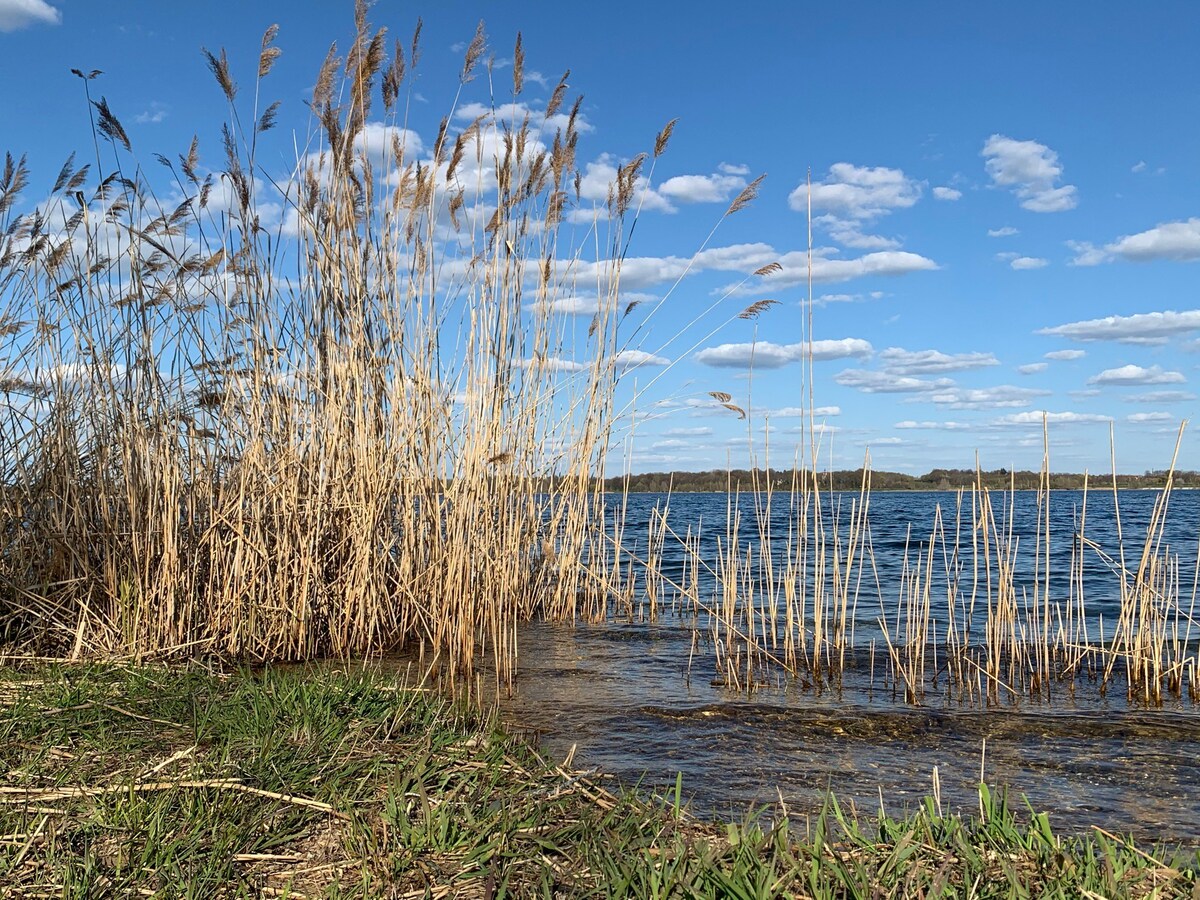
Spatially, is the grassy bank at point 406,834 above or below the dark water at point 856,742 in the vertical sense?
above

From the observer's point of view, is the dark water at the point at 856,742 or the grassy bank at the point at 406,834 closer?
the grassy bank at the point at 406,834

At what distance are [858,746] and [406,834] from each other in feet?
7.11

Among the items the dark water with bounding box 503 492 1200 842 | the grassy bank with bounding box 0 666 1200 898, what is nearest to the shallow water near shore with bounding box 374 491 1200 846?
the dark water with bounding box 503 492 1200 842

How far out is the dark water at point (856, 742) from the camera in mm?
3107

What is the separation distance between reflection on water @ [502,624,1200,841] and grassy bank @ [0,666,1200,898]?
47 cm

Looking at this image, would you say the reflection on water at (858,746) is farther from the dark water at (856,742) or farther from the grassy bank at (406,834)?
the grassy bank at (406,834)

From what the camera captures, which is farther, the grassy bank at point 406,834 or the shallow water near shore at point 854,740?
the shallow water near shore at point 854,740

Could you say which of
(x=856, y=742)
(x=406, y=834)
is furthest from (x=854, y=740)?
(x=406, y=834)

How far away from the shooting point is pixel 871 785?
3.22 metres

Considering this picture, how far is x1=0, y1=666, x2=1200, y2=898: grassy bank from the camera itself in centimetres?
196

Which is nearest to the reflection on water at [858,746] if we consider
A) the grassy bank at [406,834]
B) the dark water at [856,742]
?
→ the dark water at [856,742]

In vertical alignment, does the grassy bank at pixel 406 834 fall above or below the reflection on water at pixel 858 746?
above

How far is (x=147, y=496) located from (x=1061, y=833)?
4218 mm

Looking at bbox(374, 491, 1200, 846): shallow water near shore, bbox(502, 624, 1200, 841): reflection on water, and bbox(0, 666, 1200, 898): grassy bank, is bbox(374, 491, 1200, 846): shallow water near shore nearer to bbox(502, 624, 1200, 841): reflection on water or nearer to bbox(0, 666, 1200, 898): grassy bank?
bbox(502, 624, 1200, 841): reflection on water
